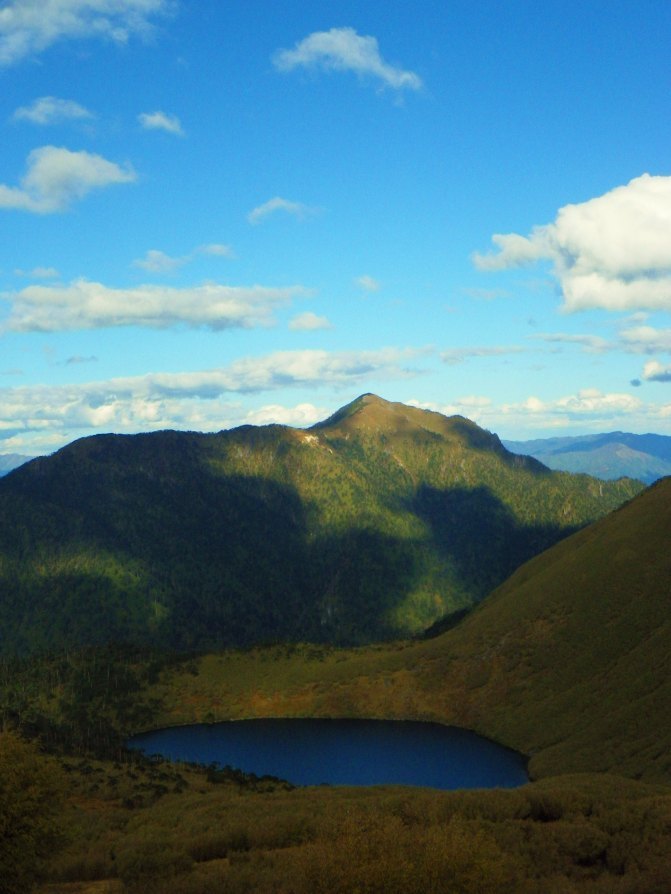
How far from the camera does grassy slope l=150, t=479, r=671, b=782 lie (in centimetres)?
11550

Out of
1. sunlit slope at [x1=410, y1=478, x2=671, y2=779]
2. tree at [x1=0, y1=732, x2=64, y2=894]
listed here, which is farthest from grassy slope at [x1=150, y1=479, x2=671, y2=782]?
tree at [x1=0, y1=732, x2=64, y2=894]

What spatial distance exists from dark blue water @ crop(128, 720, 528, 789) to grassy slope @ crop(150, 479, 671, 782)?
4356 mm

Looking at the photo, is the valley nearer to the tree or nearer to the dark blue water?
the tree

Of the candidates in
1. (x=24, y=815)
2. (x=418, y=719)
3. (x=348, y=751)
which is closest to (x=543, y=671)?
(x=418, y=719)

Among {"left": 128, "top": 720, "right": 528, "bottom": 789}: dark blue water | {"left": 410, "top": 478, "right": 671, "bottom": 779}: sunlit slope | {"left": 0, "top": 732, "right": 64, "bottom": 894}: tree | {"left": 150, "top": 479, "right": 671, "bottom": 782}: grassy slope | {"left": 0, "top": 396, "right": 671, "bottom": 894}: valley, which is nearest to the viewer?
{"left": 0, "top": 732, "right": 64, "bottom": 894}: tree

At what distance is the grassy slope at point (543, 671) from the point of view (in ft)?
379

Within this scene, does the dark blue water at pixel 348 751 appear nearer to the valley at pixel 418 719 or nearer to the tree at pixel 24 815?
the valley at pixel 418 719

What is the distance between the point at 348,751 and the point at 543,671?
3920 centimetres

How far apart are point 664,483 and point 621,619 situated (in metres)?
52.8

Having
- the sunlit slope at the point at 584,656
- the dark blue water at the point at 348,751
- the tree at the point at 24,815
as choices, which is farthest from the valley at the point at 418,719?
the dark blue water at the point at 348,751

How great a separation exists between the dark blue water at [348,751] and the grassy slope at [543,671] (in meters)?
4.36

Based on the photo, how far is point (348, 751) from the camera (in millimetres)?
138750

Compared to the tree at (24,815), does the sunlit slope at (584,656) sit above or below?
below

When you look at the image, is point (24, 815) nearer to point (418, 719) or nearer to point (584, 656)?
point (584, 656)
